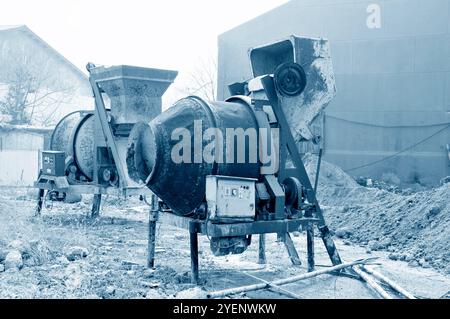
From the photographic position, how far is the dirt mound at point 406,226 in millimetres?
6797

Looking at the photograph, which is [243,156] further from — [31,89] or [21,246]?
[31,89]

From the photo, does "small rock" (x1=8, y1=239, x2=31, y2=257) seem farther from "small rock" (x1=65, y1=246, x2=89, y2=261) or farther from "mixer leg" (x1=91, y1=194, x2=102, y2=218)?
"mixer leg" (x1=91, y1=194, x2=102, y2=218)

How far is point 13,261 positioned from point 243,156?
235 centimetres

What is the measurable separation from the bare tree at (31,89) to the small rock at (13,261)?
18807 millimetres

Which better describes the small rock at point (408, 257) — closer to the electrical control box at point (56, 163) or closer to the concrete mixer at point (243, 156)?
the concrete mixer at point (243, 156)

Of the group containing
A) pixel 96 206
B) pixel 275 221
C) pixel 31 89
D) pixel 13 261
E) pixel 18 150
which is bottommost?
pixel 13 261

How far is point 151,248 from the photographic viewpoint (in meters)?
5.37

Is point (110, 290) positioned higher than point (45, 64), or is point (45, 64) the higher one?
point (45, 64)

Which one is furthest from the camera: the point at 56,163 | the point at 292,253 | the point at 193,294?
the point at 56,163

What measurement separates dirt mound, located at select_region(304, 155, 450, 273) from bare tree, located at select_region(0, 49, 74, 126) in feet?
55.8

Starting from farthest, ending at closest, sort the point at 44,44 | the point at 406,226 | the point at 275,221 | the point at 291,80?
the point at 44,44
the point at 406,226
the point at 291,80
the point at 275,221

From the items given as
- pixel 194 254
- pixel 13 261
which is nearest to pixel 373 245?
pixel 194 254

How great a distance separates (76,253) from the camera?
5.76 meters
